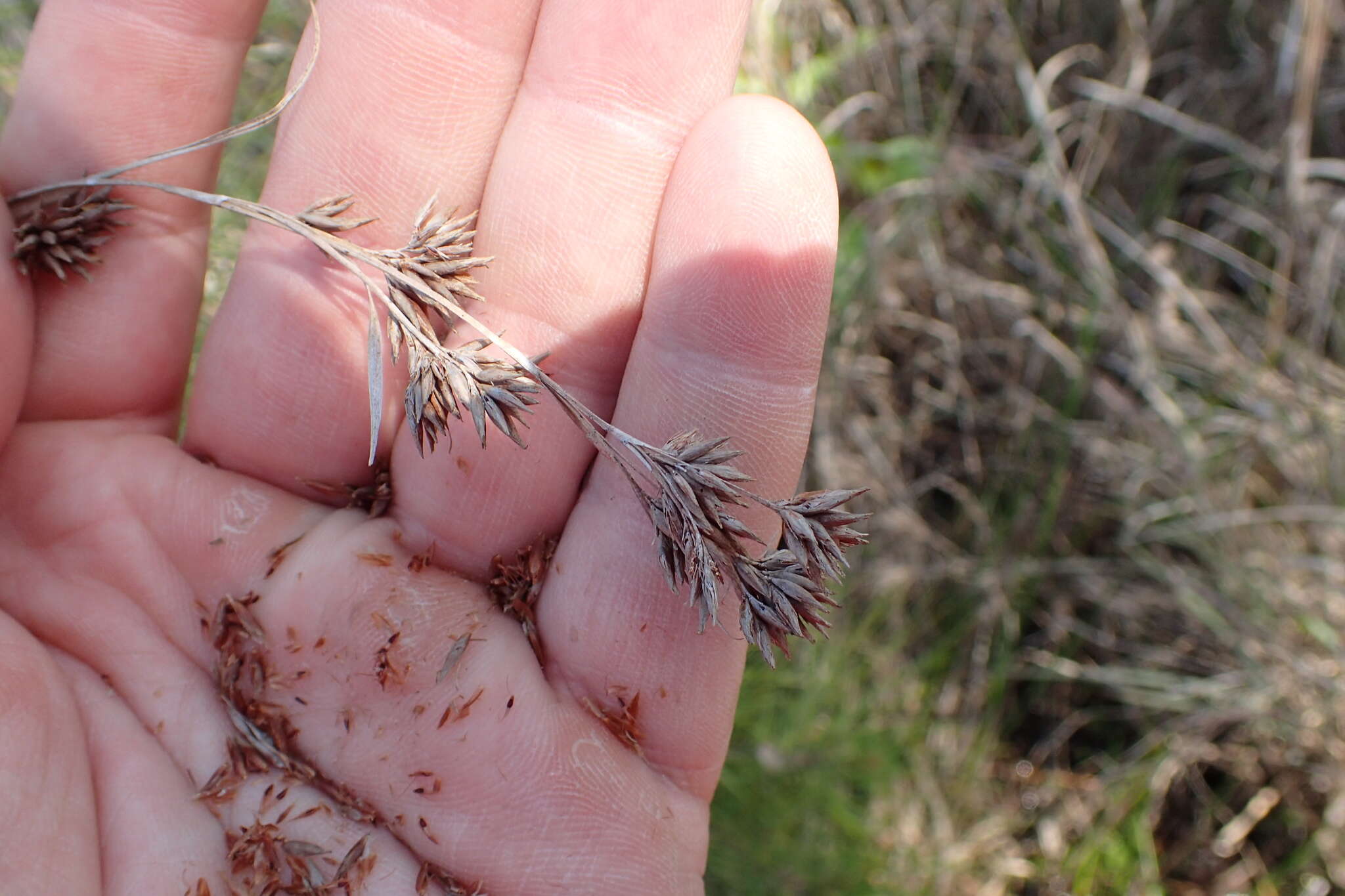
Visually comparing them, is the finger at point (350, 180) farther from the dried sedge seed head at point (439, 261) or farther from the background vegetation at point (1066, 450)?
the background vegetation at point (1066, 450)

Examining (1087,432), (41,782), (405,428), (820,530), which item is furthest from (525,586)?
(1087,432)

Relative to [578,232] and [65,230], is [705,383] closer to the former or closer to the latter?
[578,232]

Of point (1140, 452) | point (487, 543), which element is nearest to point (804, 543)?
point (487, 543)

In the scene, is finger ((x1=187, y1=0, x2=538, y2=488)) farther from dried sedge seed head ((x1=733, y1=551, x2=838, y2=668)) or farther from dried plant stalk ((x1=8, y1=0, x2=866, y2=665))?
dried sedge seed head ((x1=733, y1=551, x2=838, y2=668))

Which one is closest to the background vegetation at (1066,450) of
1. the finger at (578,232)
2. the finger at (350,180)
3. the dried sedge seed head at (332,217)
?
the finger at (350,180)

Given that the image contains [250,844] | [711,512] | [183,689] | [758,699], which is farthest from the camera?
[758,699]

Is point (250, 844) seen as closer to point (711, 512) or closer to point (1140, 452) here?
point (711, 512)

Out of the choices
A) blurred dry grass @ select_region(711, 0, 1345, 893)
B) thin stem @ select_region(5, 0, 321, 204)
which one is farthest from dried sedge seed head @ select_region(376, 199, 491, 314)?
blurred dry grass @ select_region(711, 0, 1345, 893)
